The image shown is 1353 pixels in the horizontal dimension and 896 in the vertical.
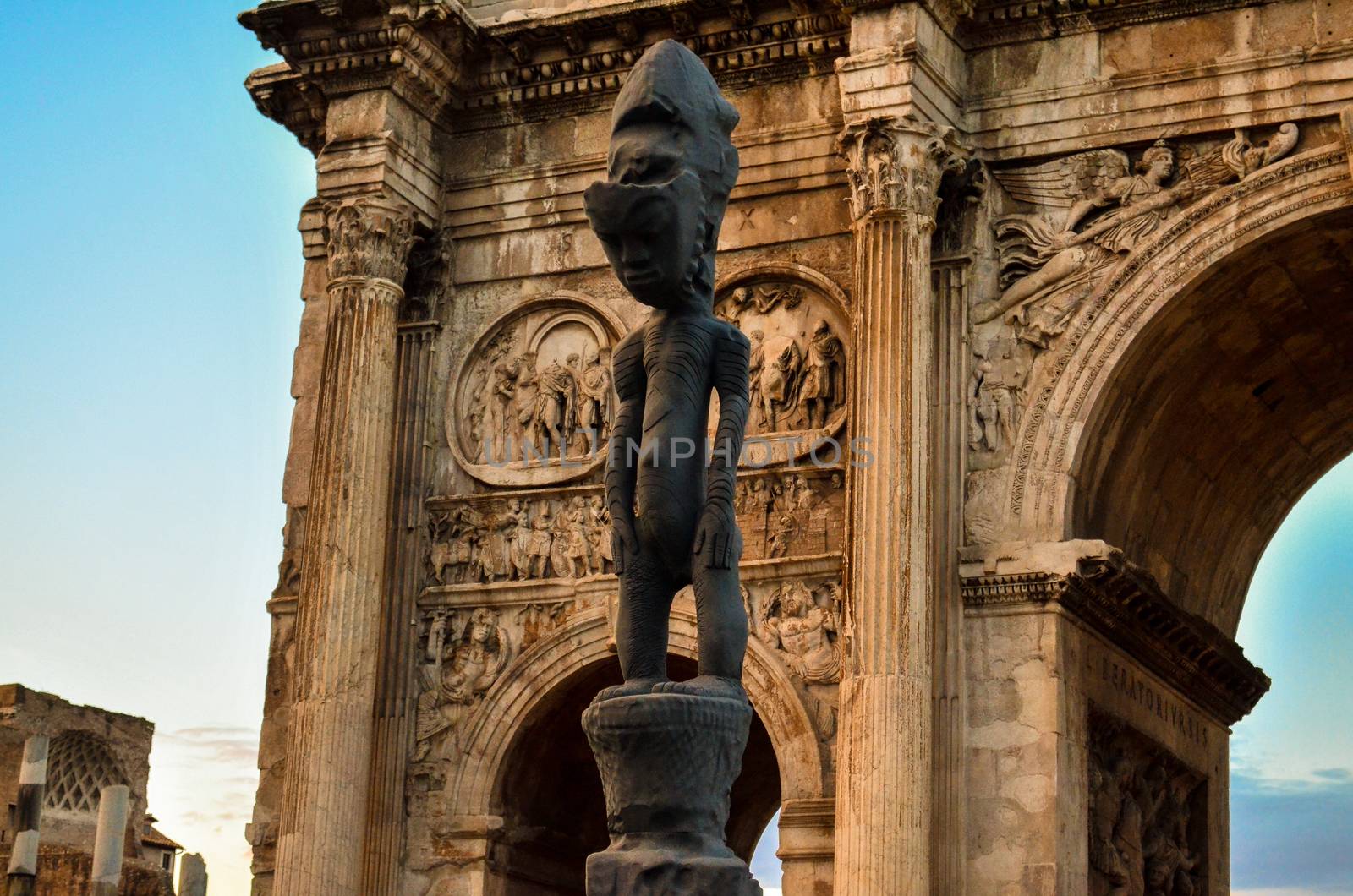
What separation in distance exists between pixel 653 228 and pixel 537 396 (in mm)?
9060

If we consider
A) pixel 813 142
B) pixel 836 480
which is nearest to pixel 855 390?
pixel 836 480

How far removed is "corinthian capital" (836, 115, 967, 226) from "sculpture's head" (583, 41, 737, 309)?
6.92 metres

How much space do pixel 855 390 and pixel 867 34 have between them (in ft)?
8.55

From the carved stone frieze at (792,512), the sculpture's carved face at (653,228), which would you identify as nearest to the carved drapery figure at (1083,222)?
the carved stone frieze at (792,512)

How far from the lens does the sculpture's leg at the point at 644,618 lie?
9172mm

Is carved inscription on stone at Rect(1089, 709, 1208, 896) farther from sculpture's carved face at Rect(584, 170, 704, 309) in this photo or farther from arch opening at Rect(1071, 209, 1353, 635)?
sculpture's carved face at Rect(584, 170, 704, 309)

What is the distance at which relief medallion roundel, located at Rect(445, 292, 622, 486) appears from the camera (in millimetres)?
17875

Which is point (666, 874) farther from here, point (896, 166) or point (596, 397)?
point (596, 397)

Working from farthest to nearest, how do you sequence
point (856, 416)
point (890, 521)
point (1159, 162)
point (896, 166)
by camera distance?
point (1159, 162), point (896, 166), point (856, 416), point (890, 521)

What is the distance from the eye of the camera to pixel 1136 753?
1744 cm

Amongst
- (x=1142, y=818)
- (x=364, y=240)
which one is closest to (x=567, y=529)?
(x=364, y=240)

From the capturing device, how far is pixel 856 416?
52.9ft

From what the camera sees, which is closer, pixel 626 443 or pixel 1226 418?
pixel 626 443

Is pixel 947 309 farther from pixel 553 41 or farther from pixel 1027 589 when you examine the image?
pixel 553 41
